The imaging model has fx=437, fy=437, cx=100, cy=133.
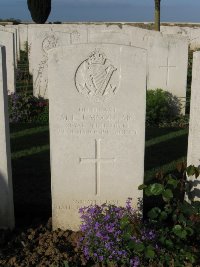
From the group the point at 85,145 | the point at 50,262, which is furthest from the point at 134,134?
the point at 50,262

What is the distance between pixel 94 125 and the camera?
150 inches

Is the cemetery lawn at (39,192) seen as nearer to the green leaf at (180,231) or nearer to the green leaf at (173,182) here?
the green leaf at (180,231)

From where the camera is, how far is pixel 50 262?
3.53 meters

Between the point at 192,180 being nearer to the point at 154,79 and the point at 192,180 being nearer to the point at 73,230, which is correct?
the point at 73,230

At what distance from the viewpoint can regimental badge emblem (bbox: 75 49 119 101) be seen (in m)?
3.65

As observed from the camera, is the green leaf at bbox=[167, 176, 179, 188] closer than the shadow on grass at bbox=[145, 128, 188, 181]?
Yes

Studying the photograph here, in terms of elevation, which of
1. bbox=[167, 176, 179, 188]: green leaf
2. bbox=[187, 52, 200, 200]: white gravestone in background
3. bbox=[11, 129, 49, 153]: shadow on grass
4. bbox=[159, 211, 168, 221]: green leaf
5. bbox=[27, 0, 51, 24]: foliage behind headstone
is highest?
bbox=[27, 0, 51, 24]: foliage behind headstone

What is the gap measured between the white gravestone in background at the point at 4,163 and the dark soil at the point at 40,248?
146 mm

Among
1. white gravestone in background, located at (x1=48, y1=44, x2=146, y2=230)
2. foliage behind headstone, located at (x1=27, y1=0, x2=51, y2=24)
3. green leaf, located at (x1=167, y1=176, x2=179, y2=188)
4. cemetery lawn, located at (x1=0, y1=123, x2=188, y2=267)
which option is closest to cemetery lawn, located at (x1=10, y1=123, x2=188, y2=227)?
cemetery lawn, located at (x1=0, y1=123, x2=188, y2=267)

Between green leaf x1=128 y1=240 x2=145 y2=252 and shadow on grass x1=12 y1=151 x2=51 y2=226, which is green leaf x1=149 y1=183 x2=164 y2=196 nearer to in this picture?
green leaf x1=128 y1=240 x2=145 y2=252

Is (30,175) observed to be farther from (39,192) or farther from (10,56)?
(10,56)

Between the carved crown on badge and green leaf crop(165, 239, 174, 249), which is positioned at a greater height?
the carved crown on badge

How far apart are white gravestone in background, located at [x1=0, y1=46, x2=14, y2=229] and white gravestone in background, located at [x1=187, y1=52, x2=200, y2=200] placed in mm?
1643

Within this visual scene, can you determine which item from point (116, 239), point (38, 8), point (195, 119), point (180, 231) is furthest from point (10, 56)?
point (38, 8)
